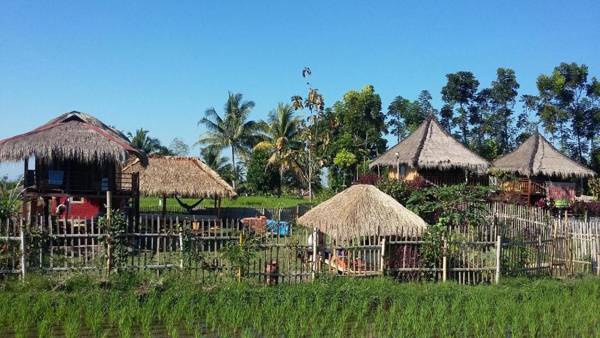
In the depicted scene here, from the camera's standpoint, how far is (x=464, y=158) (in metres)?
25.4

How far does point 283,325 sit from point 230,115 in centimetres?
3513

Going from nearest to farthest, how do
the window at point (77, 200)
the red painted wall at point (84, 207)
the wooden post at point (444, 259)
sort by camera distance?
1. the wooden post at point (444, 259)
2. the red painted wall at point (84, 207)
3. the window at point (77, 200)

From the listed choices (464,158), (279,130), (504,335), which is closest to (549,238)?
(504,335)

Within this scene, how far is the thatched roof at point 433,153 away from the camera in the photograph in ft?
81.9

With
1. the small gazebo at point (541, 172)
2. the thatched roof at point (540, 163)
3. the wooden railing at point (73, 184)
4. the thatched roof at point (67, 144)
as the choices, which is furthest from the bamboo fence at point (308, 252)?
the thatched roof at point (540, 163)

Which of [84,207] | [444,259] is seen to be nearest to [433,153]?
[444,259]

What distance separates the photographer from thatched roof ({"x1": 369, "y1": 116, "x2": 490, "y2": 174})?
24969mm

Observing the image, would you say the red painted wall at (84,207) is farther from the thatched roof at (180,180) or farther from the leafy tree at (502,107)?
the leafy tree at (502,107)

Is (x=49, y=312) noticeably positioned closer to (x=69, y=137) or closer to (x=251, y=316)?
(x=251, y=316)

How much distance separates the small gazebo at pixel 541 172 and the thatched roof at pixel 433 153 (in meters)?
3.26

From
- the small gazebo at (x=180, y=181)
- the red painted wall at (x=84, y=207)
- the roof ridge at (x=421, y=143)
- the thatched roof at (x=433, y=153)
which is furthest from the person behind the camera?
the thatched roof at (x=433, y=153)

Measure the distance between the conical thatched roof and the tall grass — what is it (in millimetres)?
1669

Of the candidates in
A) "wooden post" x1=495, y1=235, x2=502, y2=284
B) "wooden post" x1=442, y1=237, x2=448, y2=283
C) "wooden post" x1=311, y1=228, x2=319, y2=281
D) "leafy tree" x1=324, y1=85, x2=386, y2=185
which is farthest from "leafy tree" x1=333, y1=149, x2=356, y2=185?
"wooden post" x1=311, y1=228, x2=319, y2=281

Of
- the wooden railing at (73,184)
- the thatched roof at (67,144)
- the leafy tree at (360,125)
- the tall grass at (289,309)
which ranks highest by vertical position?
the leafy tree at (360,125)
